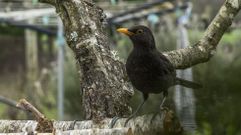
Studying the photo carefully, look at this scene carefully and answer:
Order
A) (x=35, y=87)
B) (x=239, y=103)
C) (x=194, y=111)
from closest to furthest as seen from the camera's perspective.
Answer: (x=194, y=111) → (x=239, y=103) → (x=35, y=87)

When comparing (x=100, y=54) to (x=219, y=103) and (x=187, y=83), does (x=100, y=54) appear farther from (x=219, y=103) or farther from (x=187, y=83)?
(x=219, y=103)

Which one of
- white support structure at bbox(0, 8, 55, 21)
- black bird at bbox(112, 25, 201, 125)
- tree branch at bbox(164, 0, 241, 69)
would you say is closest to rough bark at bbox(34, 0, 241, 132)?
tree branch at bbox(164, 0, 241, 69)

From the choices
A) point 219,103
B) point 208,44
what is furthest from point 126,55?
point 208,44

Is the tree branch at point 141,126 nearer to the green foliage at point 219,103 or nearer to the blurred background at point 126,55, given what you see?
the blurred background at point 126,55

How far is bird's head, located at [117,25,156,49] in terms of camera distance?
3.46m

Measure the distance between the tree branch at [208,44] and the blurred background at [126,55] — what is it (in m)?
0.17

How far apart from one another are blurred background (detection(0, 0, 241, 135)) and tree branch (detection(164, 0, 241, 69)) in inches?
6.8

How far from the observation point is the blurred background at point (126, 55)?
3809mm

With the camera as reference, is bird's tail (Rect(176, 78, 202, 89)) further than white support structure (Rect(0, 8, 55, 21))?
No

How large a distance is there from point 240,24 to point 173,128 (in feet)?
19.5

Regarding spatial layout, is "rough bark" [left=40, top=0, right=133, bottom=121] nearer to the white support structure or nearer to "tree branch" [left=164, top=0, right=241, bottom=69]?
"tree branch" [left=164, top=0, right=241, bottom=69]

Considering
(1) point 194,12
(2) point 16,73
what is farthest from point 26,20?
(2) point 16,73

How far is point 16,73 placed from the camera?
15.4 meters

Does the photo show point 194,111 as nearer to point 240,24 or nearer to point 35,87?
point 240,24
